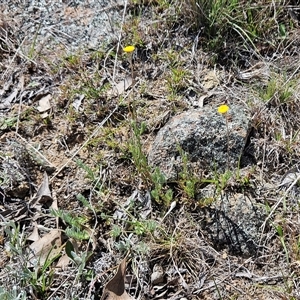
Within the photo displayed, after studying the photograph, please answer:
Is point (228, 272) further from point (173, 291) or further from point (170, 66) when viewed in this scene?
point (170, 66)

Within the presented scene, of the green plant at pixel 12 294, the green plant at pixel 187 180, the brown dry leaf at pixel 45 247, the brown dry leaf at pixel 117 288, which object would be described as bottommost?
the brown dry leaf at pixel 117 288

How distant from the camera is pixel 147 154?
2.59 m

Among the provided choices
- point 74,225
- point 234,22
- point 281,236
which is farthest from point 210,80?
point 74,225

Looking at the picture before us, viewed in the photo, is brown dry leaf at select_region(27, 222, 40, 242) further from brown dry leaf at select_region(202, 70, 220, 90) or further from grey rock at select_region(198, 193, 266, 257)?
brown dry leaf at select_region(202, 70, 220, 90)

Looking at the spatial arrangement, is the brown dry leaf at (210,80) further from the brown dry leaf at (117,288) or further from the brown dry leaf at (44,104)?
the brown dry leaf at (117,288)

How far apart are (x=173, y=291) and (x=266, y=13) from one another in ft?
5.84

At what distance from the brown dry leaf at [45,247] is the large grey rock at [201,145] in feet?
1.98

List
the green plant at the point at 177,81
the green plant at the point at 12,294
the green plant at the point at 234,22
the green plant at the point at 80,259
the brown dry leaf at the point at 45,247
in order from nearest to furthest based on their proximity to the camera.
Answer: the green plant at the point at 12,294 < the green plant at the point at 80,259 < the brown dry leaf at the point at 45,247 < the green plant at the point at 177,81 < the green plant at the point at 234,22

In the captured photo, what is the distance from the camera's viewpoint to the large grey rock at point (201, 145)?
249 centimetres

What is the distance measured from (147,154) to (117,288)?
2.39 ft

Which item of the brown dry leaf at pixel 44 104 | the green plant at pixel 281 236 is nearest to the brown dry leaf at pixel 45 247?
the brown dry leaf at pixel 44 104

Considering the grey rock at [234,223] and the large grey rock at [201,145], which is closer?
the grey rock at [234,223]

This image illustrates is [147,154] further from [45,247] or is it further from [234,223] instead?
[45,247]

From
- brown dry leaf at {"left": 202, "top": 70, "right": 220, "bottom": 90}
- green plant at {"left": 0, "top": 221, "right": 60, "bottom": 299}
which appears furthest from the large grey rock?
green plant at {"left": 0, "top": 221, "right": 60, "bottom": 299}
